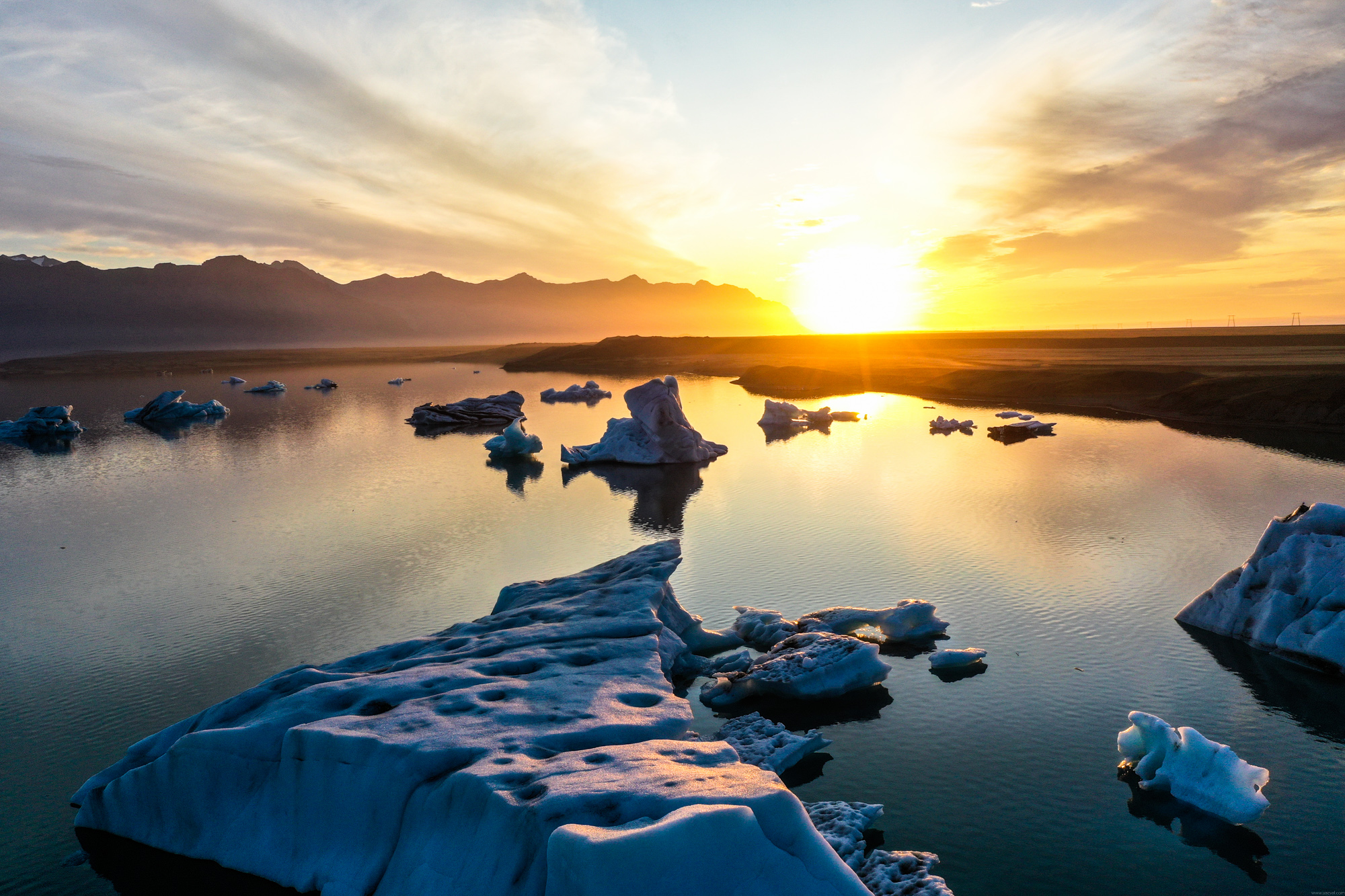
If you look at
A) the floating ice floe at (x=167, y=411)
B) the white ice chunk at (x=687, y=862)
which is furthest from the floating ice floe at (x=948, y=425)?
the floating ice floe at (x=167, y=411)

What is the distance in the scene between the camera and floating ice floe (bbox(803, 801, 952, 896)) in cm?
673

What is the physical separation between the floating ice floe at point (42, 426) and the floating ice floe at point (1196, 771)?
53689 mm

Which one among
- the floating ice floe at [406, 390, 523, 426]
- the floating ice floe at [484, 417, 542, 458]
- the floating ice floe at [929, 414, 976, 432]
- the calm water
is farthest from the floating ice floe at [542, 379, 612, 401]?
the floating ice floe at [929, 414, 976, 432]

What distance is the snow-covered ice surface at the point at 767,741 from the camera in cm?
914

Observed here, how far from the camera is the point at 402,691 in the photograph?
7977mm

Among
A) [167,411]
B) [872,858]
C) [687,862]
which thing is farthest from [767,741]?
[167,411]

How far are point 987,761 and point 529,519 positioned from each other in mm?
16154

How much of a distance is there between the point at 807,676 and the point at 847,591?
16.8ft

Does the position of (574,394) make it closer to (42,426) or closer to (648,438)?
(648,438)

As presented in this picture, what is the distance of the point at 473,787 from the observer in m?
6.07

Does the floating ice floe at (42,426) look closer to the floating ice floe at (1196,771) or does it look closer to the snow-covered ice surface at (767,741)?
the snow-covered ice surface at (767,741)

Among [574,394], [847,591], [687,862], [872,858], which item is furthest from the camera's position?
[574,394]

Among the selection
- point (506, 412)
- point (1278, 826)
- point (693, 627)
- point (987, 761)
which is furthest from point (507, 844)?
point (506, 412)

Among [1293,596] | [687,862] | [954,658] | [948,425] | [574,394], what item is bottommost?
[954,658]
